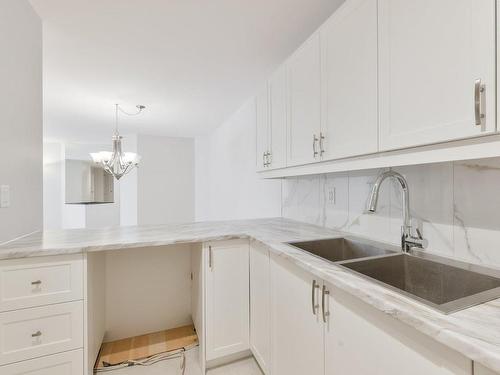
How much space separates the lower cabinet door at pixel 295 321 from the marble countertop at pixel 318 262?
11cm

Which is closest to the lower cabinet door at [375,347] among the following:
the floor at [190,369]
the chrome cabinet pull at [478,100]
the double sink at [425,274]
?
the double sink at [425,274]

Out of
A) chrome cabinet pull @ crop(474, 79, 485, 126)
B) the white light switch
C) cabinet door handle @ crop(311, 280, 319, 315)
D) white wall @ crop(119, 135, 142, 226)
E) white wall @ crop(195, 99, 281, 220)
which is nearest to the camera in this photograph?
chrome cabinet pull @ crop(474, 79, 485, 126)

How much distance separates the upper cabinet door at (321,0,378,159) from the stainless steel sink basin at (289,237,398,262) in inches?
20.7

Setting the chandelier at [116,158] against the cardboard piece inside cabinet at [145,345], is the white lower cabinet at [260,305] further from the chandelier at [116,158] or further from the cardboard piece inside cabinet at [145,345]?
the chandelier at [116,158]

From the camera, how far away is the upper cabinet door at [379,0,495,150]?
0.73 metres

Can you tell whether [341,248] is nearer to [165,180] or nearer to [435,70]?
[435,70]

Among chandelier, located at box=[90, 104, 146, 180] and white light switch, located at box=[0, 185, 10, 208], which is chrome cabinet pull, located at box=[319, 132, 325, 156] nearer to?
white light switch, located at box=[0, 185, 10, 208]

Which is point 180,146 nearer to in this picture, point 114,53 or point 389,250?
point 114,53

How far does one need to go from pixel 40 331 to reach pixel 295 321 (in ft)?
4.15

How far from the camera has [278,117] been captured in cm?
193

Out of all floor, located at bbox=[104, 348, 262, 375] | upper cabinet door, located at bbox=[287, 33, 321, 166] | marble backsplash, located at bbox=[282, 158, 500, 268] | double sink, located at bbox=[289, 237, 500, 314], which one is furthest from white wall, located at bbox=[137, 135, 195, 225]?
double sink, located at bbox=[289, 237, 500, 314]

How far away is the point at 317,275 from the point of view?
101 cm

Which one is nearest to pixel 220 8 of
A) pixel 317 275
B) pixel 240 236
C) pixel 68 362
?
pixel 240 236

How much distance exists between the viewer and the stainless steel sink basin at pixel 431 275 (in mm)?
933
